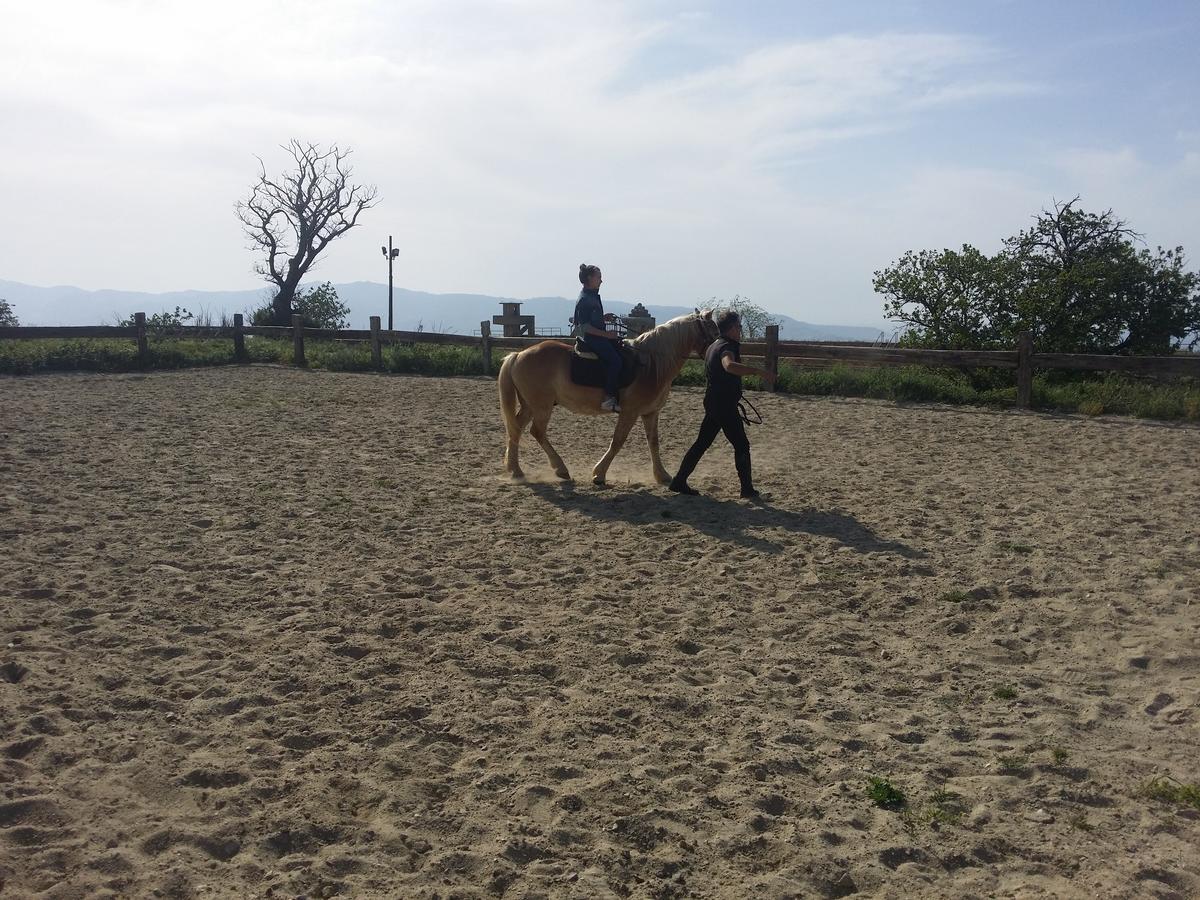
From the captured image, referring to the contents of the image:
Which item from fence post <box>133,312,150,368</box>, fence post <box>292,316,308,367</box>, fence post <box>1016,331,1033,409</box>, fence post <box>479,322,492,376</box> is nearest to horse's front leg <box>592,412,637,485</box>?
fence post <box>1016,331,1033,409</box>

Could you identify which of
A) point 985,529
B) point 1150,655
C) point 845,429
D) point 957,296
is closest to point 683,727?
point 1150,655

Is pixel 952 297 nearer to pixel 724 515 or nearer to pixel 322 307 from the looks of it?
pixel 724 515

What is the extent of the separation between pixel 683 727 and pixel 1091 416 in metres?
11.4

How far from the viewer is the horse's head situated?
8469 mm

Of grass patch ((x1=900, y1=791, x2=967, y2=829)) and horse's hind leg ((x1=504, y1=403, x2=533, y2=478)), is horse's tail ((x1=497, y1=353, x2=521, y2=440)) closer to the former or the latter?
horse's hind leg ((x1=504, y1=403, x2=533, y2=478))

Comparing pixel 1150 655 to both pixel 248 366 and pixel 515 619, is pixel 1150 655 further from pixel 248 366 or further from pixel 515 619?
pixel 248 366

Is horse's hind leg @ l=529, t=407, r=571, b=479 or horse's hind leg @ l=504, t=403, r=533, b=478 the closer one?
horse's hind leg @ l=529, t=407, r=571, b=479

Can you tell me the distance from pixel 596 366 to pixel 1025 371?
27.9 feet

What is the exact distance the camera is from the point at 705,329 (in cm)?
850

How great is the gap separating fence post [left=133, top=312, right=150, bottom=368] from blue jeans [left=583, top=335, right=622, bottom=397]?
14384mm

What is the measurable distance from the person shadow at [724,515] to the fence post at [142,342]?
1397cm

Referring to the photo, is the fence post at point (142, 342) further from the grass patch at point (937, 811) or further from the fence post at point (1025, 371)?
the grass patch at point (937, 811)

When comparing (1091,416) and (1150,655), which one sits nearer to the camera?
(1150,655)

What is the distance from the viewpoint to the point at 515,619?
514 centimetres
